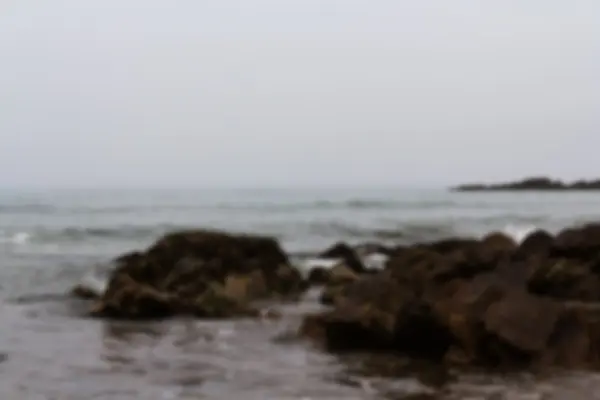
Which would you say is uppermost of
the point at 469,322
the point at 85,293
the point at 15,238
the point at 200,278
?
the point at 469,322

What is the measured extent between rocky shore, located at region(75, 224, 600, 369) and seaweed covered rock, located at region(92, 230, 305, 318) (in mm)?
21

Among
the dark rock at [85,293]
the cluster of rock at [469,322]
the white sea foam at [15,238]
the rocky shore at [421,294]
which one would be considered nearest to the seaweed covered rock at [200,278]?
the rocky shore at [421,294]

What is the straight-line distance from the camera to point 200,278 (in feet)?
49.4

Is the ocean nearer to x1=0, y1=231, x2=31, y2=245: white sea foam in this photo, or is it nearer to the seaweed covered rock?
the seaweed covered rock

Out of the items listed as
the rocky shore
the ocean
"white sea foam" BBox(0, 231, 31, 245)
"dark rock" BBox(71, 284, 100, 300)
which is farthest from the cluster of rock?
"white sea foam" BBox(0, 231, 31, 245)

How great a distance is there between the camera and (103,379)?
27.7 feet

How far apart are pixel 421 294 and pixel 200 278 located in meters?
5.80

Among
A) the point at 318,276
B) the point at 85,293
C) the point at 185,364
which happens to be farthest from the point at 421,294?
the point at 318,276

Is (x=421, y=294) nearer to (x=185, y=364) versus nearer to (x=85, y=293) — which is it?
(x=185, y=364)

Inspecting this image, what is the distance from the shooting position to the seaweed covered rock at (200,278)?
42.5 ft

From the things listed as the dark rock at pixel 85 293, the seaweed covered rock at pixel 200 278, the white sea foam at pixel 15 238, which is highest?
the seaweed covered rock at pixel 200 278

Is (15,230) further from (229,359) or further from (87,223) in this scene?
(229,359)

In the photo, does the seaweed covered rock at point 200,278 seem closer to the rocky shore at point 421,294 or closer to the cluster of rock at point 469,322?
the rocky shore at point 421,294

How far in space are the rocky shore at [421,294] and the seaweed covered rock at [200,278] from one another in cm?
2
